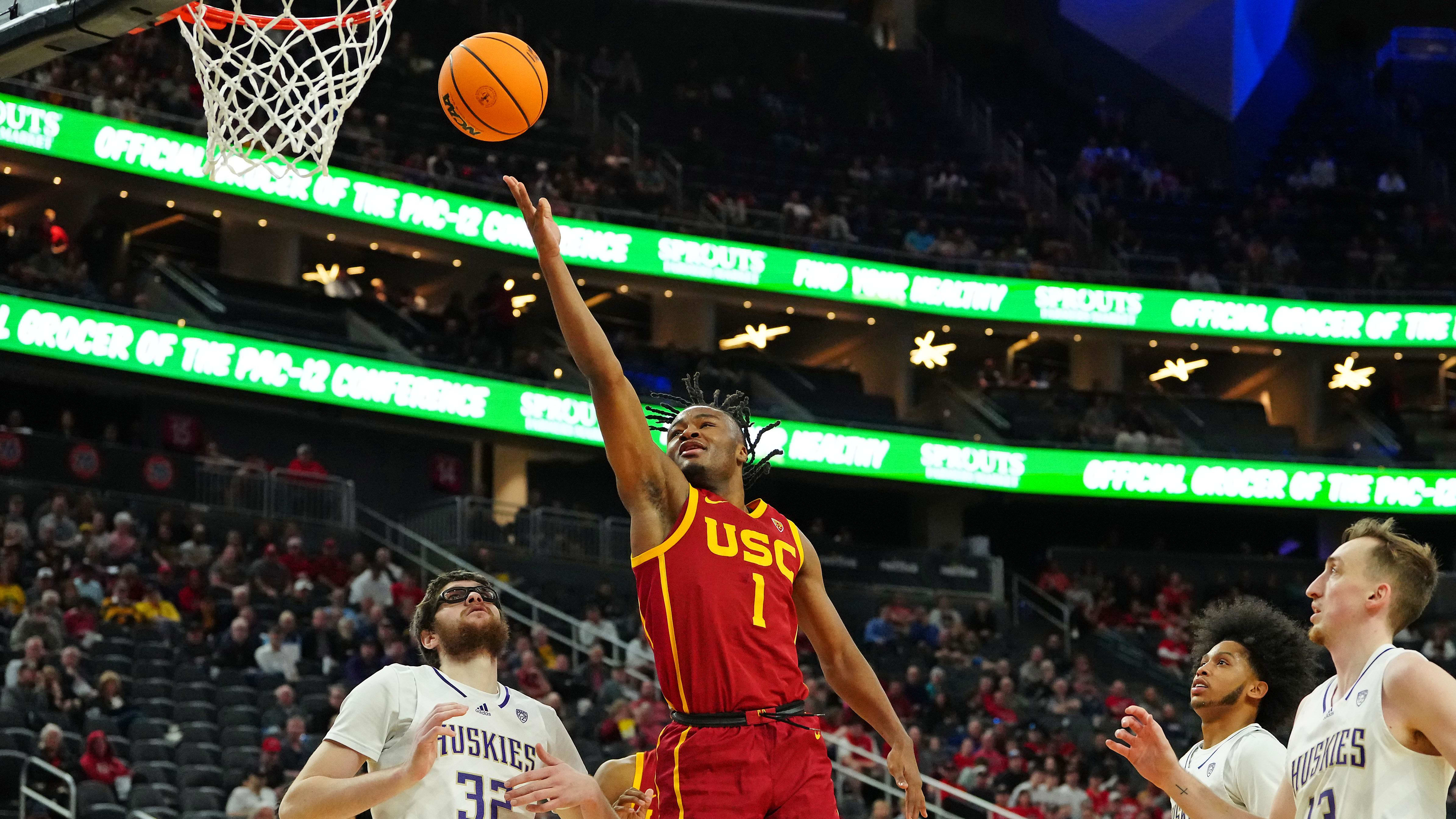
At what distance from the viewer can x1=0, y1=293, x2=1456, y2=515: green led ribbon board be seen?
21.0 metres

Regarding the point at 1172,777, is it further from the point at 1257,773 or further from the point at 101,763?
the point at 101,763

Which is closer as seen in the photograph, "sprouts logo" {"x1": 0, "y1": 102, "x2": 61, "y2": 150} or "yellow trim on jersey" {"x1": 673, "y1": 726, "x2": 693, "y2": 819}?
"yellow trim on jersey" {"x1": 673, "y1": 726, "x2": 693, "y2": 819}

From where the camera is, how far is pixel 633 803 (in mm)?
5273

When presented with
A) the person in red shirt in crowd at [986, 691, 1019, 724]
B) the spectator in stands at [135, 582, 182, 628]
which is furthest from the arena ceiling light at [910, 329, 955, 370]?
the spectator in stands at [135, 582, 182, 628]

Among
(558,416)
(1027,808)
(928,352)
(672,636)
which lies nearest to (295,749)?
(1027,808)

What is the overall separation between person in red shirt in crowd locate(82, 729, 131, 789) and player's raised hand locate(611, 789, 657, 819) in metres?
8.73

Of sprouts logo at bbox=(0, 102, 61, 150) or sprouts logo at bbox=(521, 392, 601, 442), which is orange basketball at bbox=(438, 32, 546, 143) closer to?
sprouts logo at bbox=(0, 102, 61, 150)

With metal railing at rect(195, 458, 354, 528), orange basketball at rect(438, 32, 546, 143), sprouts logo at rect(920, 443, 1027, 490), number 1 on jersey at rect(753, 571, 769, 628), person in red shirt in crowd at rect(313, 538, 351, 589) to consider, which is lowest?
number 1 on jersey at rect(753, 571, 769, 628)

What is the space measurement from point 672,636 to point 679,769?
0.39m

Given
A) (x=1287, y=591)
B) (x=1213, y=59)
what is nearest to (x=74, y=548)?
(x=1287, y=591)

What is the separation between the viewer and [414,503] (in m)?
25.5

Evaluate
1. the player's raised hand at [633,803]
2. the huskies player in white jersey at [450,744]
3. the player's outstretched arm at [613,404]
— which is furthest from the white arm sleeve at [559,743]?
the player's outstretched arm at [613,404]

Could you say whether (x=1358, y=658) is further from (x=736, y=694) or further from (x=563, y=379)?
(x=563, y=379)

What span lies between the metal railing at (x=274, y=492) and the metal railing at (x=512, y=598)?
0.44 metres
